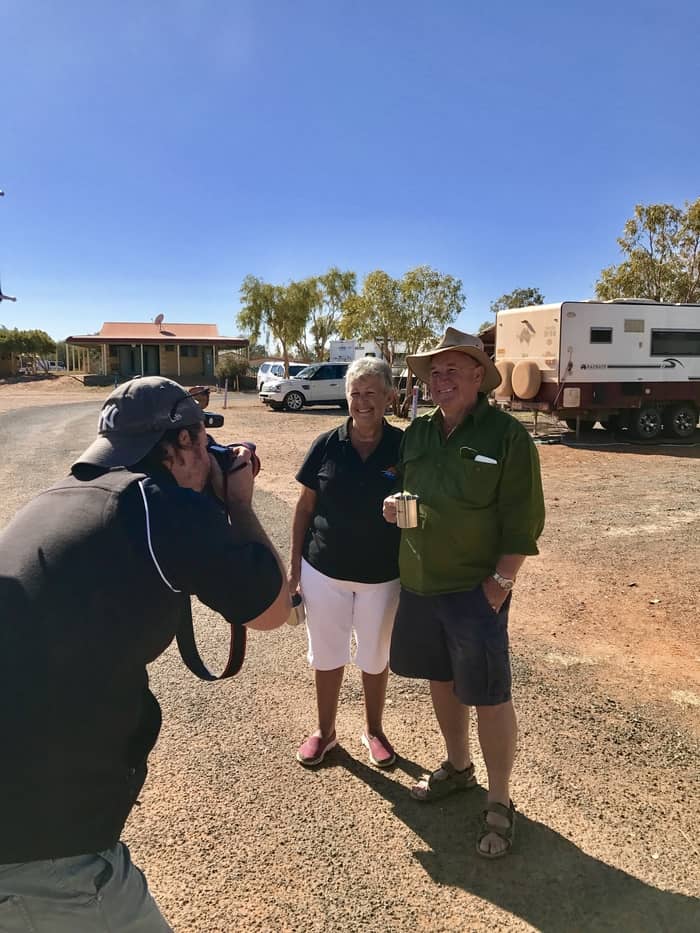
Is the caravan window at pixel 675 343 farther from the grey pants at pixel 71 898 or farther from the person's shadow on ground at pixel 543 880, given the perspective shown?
the grey pants at pixel 71 898

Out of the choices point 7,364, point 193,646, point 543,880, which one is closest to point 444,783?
point 543,880

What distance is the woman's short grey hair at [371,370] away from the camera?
2.79 m

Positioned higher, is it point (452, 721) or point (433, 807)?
point (452, 721)

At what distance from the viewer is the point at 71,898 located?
1314 mm

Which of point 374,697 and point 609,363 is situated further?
point 609,363

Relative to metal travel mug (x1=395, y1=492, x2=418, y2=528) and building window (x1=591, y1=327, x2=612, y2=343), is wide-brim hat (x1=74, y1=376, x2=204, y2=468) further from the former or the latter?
building window (x1=591, y1=327, x2=612, y2=343)

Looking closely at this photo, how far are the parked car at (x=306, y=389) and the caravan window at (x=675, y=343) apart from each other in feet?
36.5

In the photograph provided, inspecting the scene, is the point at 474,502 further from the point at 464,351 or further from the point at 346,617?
the point at 346,617

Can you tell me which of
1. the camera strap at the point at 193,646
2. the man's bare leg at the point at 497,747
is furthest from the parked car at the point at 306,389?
the camera strap at the point at 193,646

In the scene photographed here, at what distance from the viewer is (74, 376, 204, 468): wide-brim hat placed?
149 centimetres

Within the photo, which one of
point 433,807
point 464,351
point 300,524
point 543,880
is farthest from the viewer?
point 300,524

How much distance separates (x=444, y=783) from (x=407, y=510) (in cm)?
115

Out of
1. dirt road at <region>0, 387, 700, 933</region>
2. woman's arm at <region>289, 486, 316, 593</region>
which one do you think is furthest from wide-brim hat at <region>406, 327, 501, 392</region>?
dirt road at <region>0, 387, 700, 933</region>

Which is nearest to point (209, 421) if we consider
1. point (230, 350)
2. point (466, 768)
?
point (466, 768)
